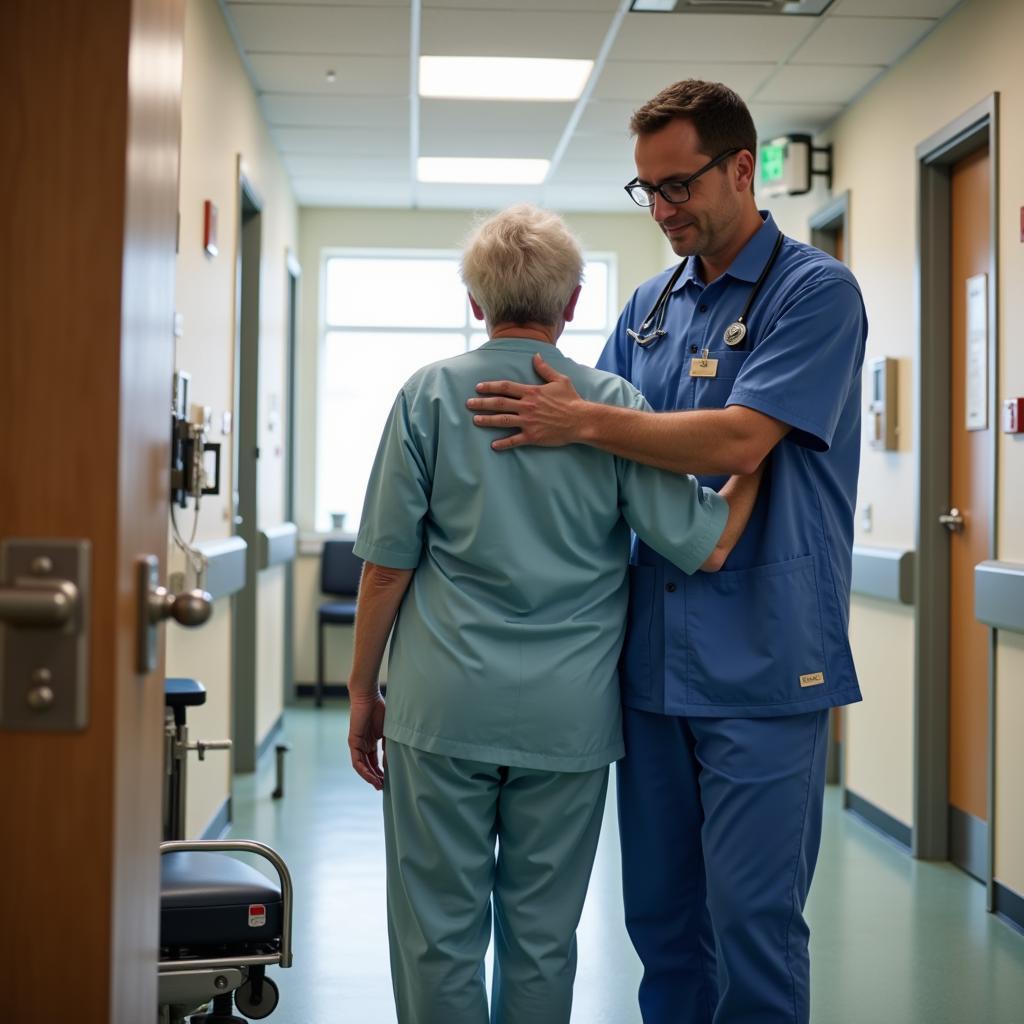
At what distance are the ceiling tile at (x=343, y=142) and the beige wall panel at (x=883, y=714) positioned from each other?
2.98m

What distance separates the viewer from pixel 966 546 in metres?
3.88

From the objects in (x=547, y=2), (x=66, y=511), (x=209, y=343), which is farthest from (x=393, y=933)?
(x=547, y=2)

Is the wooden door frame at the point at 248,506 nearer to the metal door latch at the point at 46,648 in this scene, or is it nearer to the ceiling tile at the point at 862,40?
the ceiling tile at the point at 862,40

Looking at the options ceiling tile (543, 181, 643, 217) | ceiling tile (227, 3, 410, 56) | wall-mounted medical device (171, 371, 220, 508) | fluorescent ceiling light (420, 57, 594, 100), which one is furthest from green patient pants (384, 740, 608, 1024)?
ceiling tile (543, 181, 643, 217)

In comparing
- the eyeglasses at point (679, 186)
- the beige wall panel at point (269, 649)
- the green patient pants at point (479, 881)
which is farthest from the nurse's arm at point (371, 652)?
the beige wall panel at point (269, 649)

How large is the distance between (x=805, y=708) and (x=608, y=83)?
3587mm

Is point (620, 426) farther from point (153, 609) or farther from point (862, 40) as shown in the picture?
point (862, 40)

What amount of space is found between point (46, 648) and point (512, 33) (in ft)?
12.5

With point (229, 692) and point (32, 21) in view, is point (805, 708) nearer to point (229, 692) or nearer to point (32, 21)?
point (32, 21)

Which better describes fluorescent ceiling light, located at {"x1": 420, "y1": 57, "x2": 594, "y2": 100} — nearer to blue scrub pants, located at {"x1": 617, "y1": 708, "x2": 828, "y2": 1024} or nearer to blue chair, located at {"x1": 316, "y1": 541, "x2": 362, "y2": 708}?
blue chair, located at {"x1": 316, "y1": 541, "x2": 362, "y2": 708}

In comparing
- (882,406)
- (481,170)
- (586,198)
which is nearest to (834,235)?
(882,406)

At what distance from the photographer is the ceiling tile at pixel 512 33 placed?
13.2 feet

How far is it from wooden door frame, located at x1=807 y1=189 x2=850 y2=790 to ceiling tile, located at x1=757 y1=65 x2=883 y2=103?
1.23 feet

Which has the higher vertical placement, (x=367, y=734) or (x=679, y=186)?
(x=679, y=186)
